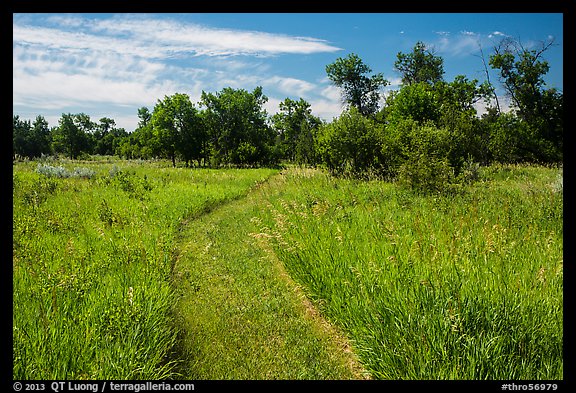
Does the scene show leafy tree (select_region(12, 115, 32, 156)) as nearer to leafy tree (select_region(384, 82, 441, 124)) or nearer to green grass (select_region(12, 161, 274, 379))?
green grass (select_region(12, 161, 274, 379))

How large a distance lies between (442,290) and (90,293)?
4.09m

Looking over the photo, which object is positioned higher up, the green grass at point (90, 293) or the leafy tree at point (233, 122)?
the leafy tree at point (233, 122)

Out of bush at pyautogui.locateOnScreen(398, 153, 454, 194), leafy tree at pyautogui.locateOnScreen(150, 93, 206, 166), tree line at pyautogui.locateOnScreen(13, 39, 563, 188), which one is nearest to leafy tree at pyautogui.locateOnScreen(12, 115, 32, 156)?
tree line at pyautogui.locateOnScreen(13, 39, 563, 188)

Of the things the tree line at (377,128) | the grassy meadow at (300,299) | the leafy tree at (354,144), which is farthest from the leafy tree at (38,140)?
the grassy meadow at (300,299)

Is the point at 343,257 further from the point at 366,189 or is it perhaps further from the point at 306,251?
the point at 366,189

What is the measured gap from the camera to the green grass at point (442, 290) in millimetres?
2898

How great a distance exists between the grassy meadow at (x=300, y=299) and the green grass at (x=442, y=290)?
2cm

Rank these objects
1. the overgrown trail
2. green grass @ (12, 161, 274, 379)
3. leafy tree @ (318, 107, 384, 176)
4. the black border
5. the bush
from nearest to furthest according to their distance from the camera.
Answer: the black border → green grass @ (12, 161, 274, 379) → the overgrown trail → the bush → leafy tree @ (318, 107, 384, 176)

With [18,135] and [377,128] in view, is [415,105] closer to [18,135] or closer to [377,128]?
[377,128]

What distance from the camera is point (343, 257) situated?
5.19 metres

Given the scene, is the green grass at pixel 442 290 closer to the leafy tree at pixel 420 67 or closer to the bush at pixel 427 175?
the bush at pixel 427 175

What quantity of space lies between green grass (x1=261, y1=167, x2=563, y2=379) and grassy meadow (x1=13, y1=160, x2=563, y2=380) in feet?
0.06

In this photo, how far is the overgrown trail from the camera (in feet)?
11.7
